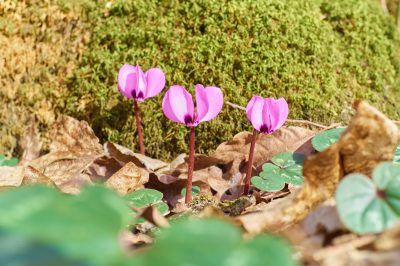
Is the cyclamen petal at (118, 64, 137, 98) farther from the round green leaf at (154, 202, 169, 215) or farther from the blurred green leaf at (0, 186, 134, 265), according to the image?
the blurred green leaf at (0, 186, 134, 265)

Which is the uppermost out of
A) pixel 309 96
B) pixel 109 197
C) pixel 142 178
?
pixel 109 197

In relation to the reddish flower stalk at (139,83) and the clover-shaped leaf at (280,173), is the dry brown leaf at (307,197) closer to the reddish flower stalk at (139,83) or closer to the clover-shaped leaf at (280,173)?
the clover-shaped leaf at (280,173)

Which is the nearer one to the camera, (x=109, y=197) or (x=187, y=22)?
(x=109, y=197)

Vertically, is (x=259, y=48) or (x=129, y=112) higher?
(x=259, y=48)

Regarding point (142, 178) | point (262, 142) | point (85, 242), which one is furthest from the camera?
point (262, 142)

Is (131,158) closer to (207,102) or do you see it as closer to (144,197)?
(144,197)

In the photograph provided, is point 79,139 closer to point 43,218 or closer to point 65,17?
point 65,17

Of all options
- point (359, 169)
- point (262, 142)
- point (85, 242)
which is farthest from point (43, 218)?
point (262, 142)

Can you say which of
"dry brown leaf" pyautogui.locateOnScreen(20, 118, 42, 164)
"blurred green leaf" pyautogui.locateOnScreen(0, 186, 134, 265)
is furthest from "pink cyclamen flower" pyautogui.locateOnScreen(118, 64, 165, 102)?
"blurred green leaf" pyautogui.locateOnScreen(0, 186, 134, 265)
